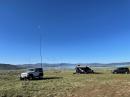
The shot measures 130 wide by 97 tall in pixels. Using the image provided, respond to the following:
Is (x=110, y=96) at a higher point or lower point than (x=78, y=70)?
lower

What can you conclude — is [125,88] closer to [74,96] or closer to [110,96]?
[110,96]

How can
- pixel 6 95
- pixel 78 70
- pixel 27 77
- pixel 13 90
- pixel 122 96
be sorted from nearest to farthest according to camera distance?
pixel 122 96 < pixel 6 95 < pixel 13 90 < pixel 27 77 < pixel 78 70

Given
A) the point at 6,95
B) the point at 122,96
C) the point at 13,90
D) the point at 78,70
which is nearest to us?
the point at 122,96

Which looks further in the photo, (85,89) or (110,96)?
(85,89)

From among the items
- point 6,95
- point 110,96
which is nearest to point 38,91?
point 6,95

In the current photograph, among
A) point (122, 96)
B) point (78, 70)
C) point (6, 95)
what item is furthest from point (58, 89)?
point (78, 70)

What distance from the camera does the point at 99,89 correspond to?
26062mm

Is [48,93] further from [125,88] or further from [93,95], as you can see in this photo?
[125,88]

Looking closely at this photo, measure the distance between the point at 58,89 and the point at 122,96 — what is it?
734 centimetres

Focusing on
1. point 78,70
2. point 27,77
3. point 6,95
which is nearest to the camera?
point 6,95

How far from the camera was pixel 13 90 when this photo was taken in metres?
27.2

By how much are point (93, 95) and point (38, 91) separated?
6.02 metres

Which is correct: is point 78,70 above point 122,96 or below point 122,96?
above

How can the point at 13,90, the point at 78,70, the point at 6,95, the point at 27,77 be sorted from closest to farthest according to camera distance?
the point at 6,95 < the point at 13,90 < the point at 27,77 < the point at 78,70
